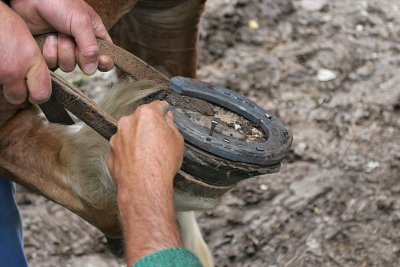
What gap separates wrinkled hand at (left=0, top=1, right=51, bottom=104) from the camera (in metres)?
1.21

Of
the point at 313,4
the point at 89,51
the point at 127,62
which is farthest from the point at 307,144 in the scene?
the point at 89,51

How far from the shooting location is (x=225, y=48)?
116 inches

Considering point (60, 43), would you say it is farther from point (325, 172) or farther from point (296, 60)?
point (296, 60)

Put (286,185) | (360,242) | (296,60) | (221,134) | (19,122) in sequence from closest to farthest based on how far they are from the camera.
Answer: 1. (221,134)
2. (19,122)
3. (360,242)
4. (286,185)
5. (296,60)

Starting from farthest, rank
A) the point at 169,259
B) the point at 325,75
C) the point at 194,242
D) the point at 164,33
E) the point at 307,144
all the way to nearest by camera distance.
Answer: the point at 325,75 → the point at 307,144 → the point at 164,33 → the point at 194,242 → the point at 169,259

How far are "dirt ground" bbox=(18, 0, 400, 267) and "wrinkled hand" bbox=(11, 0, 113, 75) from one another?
94 cm

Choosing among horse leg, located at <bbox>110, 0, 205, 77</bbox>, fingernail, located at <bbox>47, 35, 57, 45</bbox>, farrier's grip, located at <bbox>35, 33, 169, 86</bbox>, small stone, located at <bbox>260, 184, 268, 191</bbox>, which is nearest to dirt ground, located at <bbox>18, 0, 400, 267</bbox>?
small stone, located at <bbox>260, 184, 268, 191</bbox>

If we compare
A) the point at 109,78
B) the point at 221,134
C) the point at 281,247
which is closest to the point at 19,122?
the point at 221,134

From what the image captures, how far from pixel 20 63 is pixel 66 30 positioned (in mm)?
130

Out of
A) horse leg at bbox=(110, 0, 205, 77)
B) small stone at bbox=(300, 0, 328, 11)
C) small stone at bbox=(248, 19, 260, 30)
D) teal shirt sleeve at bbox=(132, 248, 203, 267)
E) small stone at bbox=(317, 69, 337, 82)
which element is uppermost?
teal shirt sleeve at bbox=(132, 248, 203, 267)

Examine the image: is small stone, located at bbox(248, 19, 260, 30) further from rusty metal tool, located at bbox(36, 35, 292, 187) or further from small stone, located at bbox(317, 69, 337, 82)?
rusty metal tool, located at bbox(36, 35, 292, 187)

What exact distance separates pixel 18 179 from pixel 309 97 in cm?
148

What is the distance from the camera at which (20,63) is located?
122 cm

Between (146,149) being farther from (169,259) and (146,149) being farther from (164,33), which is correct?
(164,33)
